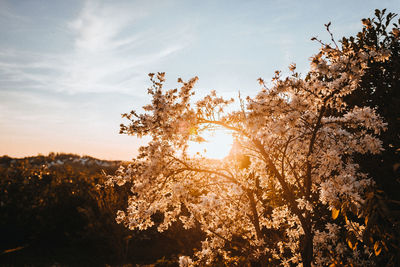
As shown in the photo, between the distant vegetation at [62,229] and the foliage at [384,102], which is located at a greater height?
the foliage at [384,102]

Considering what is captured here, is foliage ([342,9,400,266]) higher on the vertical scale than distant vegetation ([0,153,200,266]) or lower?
higher

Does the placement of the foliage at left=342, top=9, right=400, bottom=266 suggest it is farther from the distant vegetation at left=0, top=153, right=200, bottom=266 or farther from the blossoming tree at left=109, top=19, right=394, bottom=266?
the distant vegetation at left=0, top=153, right=200, bottom=266

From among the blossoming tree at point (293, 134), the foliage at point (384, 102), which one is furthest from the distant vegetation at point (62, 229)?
the foliage at point (384, 102)

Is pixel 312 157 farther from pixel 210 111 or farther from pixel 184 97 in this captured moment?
pixel 184 97

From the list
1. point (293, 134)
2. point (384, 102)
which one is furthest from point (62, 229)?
point (384, 102)

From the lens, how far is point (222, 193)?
21.0ft

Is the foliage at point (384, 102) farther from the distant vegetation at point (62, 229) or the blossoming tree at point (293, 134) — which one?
the distant vegetation at point (62, 229)

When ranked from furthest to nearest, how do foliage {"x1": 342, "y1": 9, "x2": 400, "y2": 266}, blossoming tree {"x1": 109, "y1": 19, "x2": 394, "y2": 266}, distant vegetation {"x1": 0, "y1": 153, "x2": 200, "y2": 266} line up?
distant vegetation {"x1": 0, "y1": 153, "x2": 200, "y2": 266} → foliage {"x1": 342, "y1": 9, "x2": 400, "y2": 266} → blossoming tree {"x1": 109, "y1": 19, "x2": 394, "y2": 266}

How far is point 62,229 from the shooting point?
11.7 metres

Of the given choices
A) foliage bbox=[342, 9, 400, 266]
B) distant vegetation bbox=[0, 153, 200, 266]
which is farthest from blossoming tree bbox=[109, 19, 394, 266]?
distant vegetation bbox=[0, 153, 200, 266]

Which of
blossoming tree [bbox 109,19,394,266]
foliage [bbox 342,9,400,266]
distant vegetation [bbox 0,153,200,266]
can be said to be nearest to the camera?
blossoming tree [bbox 109,19,394,266]

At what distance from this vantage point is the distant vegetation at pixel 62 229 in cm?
971

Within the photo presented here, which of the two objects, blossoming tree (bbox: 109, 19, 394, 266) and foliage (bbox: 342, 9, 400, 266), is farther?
foliage (bbox: 342, 9, 400, 266)

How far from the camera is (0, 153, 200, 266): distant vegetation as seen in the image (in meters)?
9.71
